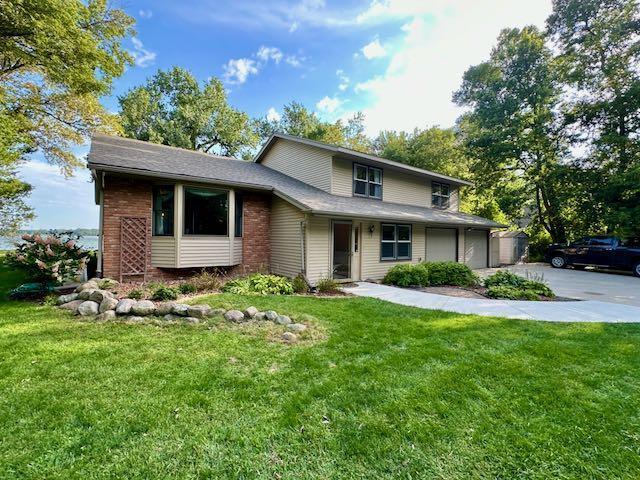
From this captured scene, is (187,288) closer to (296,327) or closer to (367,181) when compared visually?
(296,327)

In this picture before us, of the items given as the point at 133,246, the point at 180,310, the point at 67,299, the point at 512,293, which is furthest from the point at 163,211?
the point at 512,293

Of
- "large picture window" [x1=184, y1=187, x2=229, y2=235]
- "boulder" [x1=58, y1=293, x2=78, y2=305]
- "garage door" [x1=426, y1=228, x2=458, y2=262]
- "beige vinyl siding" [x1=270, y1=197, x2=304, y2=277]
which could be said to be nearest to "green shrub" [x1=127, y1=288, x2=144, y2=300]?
"boulder" [x1=58, y1=293, x2=78, y2=305]

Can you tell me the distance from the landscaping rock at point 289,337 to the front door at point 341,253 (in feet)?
20.0

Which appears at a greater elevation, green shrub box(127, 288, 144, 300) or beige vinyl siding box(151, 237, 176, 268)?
beige vinyl siding box(151, 237, 176, 268)

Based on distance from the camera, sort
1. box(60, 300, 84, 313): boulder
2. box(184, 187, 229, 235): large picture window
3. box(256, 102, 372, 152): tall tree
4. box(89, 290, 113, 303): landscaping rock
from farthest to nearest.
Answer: box(256, 102, 372, 152): tall tree < box(184, 187, 229, 235): large picture window < box(89, 290, 113, 303): landscaping rock < box(60, 300, 84, 313): boulder

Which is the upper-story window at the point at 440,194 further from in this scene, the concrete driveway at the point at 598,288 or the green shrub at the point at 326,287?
the green shrub at the point at 326,287

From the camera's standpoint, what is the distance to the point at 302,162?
42.9 feet

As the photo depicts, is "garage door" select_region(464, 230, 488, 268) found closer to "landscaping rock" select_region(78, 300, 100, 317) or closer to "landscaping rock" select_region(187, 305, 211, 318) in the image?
"landscaping rock" select_region(187, 305, 211, 318)

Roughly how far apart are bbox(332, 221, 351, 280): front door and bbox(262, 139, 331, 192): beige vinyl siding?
7.00ft

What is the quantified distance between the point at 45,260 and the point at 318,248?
704 cm

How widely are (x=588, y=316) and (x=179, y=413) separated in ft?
25.9

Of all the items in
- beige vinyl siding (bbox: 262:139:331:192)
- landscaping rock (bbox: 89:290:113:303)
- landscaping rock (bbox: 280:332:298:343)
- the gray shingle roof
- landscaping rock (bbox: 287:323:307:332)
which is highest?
beige vinyl siding (bbox: 262:139:331:192)

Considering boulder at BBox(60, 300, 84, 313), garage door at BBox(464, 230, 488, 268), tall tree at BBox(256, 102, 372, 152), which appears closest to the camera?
boulder at BBox(60, 300, 84, 313)

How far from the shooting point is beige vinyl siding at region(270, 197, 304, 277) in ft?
32.1
